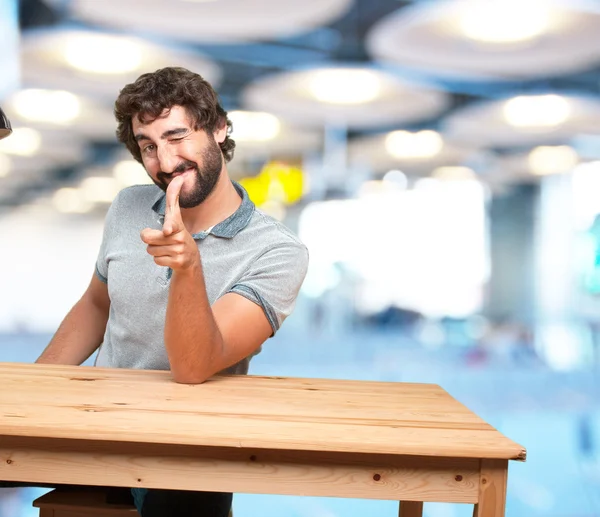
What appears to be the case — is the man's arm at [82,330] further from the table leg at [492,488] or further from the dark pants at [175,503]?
the table leg at [492,488]

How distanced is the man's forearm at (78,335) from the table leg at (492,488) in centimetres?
102

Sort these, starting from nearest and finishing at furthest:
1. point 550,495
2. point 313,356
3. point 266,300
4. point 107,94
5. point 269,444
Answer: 1. point 269,444
2. point 266,300
3. point 550,495
4. point 107,94
5. point 313,356

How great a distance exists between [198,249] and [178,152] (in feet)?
0.79

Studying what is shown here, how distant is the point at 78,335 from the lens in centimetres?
171

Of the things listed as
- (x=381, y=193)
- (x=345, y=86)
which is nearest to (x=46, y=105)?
(x=345, y=86)

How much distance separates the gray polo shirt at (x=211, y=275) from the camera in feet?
4.82

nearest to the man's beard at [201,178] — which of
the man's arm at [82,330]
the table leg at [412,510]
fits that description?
the man's arm at [82,330]

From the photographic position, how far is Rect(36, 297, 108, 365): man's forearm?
66.2 inches

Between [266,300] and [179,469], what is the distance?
0.47 m

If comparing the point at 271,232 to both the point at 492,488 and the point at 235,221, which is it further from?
the point at 492,488

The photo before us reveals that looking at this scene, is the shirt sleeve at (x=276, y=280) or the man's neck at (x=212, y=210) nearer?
the shirt sleeve at (x=276, y=280)

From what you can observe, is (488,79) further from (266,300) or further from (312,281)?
(266,300)

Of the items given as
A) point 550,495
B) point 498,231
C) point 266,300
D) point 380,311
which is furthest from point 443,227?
point 266,300

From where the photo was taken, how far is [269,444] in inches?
37.3
